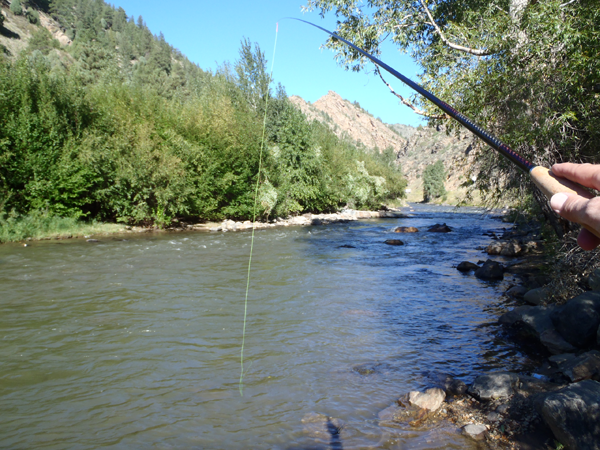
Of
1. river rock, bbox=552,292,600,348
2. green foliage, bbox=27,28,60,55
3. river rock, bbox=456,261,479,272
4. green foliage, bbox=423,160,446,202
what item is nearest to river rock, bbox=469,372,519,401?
river rock, bbox=552,292,600,348

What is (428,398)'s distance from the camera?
19.4ft

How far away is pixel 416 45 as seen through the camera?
1185 centimetres

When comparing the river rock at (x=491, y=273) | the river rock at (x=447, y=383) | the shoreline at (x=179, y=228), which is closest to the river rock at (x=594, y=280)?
the river rock at (x=447, y=383)

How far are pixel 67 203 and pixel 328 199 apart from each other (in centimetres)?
2836

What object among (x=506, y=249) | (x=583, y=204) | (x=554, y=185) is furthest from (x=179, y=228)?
(x=583, y=204)

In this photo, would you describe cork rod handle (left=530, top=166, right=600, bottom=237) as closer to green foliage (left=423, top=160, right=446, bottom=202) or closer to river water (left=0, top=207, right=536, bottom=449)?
river water (left=0, top=207, right=536, bottom=449)

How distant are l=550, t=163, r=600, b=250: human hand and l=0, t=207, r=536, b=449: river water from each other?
443 centimetres

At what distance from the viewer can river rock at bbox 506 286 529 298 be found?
11648 mm

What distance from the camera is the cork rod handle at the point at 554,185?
154 centimetres

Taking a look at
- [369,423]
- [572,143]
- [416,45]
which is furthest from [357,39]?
[369,423]

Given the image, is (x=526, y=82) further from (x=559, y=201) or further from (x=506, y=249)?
(x=506, y=249)

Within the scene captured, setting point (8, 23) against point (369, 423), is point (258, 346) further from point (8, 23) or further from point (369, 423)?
point (8, 23)

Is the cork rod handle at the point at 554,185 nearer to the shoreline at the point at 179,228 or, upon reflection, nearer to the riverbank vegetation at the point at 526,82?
the riverbank vegetation at the point at 526,82

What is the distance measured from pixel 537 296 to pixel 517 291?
1.82m
